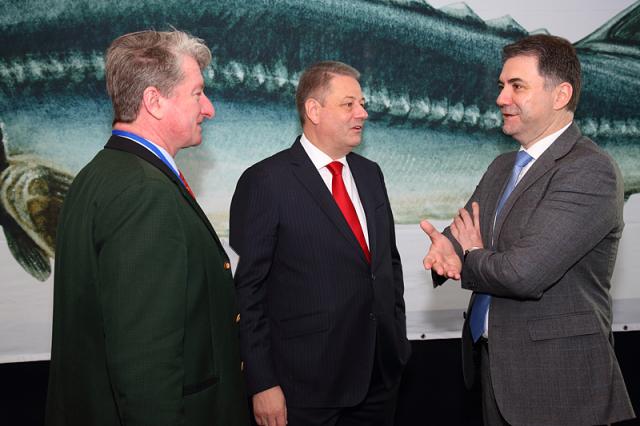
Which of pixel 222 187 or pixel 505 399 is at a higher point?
pixel 222 187

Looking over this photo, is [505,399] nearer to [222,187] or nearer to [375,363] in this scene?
[375,363]

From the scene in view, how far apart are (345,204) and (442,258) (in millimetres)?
395

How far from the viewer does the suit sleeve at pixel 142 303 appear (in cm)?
132

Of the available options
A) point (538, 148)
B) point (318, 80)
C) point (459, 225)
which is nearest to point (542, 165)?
point (538, 148)

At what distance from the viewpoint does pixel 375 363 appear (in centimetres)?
221

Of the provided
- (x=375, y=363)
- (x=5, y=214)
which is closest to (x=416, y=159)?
(x=375, y=363)

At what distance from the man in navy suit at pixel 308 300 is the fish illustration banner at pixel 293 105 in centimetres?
139

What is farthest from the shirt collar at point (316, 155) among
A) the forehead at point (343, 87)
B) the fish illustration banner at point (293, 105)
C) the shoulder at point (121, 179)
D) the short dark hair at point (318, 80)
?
the fish illustration banner at point (293, 105)

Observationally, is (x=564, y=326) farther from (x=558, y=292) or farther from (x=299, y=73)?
(x=299, y=73)

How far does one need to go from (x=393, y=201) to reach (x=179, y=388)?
2452mm

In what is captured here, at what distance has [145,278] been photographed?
4.34 feet

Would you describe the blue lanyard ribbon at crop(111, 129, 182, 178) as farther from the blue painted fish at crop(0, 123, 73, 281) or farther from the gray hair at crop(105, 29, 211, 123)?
the blue painted fish at crop(0, 123, 73, 281)

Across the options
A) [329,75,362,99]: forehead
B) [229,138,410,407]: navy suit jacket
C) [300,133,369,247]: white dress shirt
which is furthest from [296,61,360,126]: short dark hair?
[229,138,410,407]: navy suit jacket

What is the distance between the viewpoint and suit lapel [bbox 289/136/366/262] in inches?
82.9
